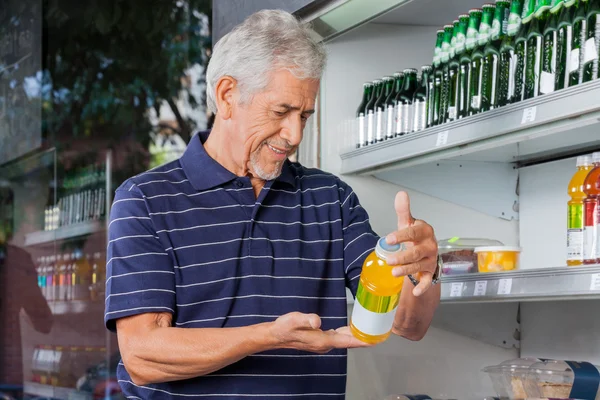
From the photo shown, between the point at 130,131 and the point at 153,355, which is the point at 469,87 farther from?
the point at 130,131

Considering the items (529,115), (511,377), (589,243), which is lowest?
(511,377)

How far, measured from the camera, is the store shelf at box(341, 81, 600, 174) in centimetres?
173

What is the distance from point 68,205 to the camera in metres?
5.44

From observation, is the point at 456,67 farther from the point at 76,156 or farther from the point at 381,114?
the point at 76,156

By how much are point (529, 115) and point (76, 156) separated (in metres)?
4.04

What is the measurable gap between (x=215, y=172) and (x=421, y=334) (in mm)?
562

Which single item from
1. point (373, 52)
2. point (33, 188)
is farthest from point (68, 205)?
point (373, 52)

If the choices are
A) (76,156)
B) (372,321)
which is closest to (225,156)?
(372,321)

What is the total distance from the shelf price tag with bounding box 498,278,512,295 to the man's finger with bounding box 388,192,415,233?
0.39 m

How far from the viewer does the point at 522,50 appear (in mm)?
2090

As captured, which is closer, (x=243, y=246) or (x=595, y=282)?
(x=595, y=282)

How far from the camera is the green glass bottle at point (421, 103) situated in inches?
95.7

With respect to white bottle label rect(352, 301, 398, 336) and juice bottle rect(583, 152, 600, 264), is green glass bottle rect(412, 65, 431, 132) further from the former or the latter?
white bottle label rect(352, 301, 398, 336)

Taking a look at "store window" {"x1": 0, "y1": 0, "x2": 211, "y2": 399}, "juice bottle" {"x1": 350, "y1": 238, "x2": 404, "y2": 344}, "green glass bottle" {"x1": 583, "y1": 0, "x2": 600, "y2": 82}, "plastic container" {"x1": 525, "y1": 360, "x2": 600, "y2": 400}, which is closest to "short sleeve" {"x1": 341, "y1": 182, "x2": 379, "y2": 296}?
"juice bottle" {"x1": 350, "y1": 238, "x2": 404, "y2": 344}
